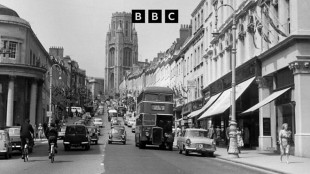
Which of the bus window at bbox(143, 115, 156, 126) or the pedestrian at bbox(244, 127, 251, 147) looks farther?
the pedestrian at bbox(244, 127, 251, 147)

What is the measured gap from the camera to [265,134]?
99.0 ft

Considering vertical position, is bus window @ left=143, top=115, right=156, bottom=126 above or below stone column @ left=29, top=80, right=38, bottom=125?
below

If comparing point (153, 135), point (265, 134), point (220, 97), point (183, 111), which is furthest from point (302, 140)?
point (183, 111)

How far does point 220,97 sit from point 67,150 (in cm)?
1424

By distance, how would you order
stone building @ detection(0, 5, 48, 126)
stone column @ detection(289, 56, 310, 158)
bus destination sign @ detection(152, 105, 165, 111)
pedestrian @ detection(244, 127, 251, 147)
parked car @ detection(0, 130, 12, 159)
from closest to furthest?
parked car @ detection(0, 130, 12, 159)
stone column @ detection(289, 56, 310, 158)
bus destination sign @ detection(152, 105, 165, 111)
pedestrian @ detection(244, 127, 251, 147)
stone building @ detection(0, 5, 48, 126)

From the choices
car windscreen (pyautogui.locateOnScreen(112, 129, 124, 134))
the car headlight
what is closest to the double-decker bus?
the car headlight

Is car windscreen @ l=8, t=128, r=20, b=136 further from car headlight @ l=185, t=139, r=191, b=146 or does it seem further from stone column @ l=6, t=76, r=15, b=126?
stone column @ l=6, t=76, r=15, b=126

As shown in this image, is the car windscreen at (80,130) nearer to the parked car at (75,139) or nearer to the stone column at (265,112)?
the parked car at (75,139)

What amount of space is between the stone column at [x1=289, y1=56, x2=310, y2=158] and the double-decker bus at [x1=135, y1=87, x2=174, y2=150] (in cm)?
1163

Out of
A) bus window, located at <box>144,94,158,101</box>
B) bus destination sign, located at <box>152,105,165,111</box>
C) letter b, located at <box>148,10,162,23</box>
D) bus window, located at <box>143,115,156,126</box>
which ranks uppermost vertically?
letter b, located at <box>148,10,162,23</box>

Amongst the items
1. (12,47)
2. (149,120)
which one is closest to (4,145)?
(149,120)

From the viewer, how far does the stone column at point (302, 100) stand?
952 inches

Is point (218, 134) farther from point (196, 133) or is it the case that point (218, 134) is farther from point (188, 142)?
point (188, 142)

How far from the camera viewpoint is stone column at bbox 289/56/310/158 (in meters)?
24.2
